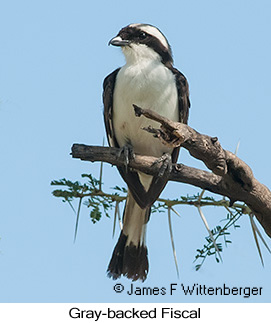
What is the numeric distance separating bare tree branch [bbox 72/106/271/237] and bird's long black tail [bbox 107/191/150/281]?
120cm

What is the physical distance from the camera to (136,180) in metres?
5.43

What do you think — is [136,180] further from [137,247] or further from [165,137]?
[165,137]

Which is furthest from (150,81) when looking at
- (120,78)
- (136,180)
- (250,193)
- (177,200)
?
(250,193)

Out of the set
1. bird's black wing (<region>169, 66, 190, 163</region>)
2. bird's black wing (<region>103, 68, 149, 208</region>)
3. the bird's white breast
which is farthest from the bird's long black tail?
bird's black wing (<region>169, 66, 190, 163</region>)

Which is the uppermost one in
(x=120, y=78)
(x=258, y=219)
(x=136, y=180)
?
(x=120, y=78)

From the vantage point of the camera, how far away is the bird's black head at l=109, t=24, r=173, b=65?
548 centimetres

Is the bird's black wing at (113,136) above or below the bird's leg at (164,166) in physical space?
above

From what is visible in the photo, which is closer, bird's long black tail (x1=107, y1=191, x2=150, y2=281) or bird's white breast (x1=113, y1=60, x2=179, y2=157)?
bird's white breast (x1=113, y1=60, x2=179, y2=157)

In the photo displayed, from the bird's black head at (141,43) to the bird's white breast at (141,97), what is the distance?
0.11 m

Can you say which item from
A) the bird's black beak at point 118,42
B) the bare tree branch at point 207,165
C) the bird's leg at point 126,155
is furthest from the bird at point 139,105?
the bare tree branch at point 207,165

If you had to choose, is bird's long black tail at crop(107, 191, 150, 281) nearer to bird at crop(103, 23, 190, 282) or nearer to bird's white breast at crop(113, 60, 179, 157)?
bird at crop(103, 23, 190, 282)

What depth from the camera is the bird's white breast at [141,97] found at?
520cm

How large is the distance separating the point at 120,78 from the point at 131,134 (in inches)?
21.8

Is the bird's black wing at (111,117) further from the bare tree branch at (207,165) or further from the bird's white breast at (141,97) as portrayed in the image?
the bare tree branch at (207,165)
